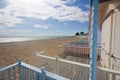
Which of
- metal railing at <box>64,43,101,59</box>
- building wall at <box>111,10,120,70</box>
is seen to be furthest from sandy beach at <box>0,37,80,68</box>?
building wall at <box>111,10,120,70</box>

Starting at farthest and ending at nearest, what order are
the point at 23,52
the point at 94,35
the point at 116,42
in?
the point at 23,52, the point at 116,42, the point at 94,35

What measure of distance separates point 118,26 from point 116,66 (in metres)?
0.99

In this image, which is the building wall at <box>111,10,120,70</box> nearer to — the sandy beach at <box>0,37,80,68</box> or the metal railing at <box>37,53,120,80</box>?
the metal railing at <box>37,53,120,80</box>

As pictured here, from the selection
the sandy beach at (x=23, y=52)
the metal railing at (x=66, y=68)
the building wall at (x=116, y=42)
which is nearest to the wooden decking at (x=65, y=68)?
the metal railing at (x=66, y=68)

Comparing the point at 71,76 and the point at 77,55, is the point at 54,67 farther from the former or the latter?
the point at 77,55

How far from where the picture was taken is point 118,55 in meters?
3.10

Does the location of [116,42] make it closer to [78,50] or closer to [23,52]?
[78,50]

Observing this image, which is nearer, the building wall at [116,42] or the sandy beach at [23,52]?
the building wall at [116,42]

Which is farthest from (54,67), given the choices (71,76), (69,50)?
(69,50)

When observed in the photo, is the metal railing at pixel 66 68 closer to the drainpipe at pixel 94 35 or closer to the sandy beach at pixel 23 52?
the sandy beach at pixel 23 52

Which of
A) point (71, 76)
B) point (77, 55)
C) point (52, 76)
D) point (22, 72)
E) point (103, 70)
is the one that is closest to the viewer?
point (52, 76)

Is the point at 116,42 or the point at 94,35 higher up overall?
the point at 94,35

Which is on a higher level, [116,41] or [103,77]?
[116,41]

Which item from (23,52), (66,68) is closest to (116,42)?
(66,68)
